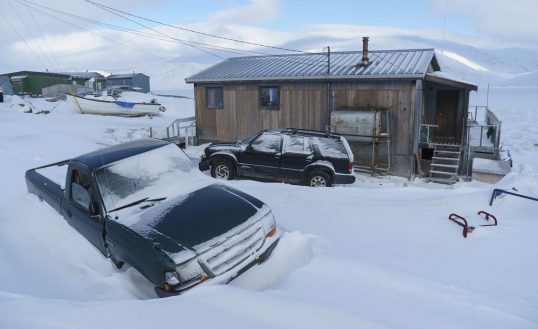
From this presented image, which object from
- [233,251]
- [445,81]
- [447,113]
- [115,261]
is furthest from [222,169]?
[447,113]

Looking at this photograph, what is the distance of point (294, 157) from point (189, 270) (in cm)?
714

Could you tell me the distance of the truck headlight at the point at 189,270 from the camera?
12.7 feet

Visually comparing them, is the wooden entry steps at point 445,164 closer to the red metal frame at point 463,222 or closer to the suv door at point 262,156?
the suv door at point 262,156

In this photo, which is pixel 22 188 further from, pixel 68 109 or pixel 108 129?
pixel 68 109

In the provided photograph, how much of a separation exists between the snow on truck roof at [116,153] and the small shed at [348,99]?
911 centimetres

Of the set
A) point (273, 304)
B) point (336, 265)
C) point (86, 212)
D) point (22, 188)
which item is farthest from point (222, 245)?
point (22, 188)

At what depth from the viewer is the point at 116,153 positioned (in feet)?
18.5

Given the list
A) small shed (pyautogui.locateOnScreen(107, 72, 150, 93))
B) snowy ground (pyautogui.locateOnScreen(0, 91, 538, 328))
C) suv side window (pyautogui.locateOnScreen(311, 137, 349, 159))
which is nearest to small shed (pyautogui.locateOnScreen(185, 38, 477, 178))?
suv side window (pyautogui.locateOnScreen(311, 137, 349, 159))

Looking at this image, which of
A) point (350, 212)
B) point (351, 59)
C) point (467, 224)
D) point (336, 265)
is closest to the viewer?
point (336, 265)

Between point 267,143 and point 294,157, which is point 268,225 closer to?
point 294,157

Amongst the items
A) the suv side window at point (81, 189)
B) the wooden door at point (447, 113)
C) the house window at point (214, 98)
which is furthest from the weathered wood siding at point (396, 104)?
the suv side window at point (81, 189)

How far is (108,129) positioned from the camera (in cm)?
2109

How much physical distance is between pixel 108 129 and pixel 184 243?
19.3m

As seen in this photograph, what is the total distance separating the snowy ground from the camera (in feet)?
10.7
